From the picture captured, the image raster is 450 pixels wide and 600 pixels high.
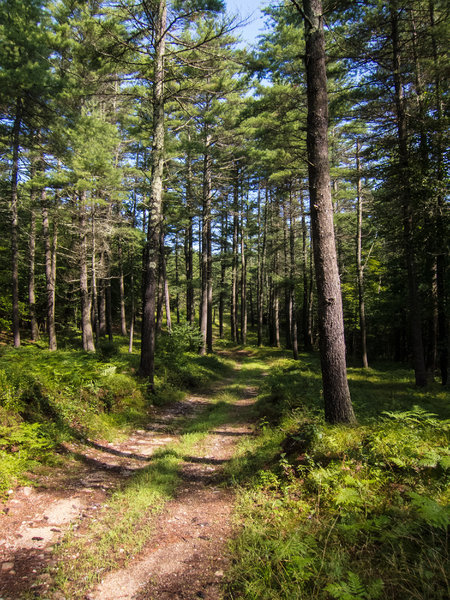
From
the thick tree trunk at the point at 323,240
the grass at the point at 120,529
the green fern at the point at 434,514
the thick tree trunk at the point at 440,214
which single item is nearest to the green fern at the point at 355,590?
the green fern at the point at 434,514

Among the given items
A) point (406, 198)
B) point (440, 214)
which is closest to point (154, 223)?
point (406, 198)

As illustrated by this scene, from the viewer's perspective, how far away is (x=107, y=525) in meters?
3.44

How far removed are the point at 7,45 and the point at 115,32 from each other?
7.26 m

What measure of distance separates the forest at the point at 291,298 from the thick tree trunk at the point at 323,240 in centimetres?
3

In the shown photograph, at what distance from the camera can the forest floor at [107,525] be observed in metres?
2.58

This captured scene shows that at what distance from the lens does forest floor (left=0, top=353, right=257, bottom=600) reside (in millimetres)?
2584

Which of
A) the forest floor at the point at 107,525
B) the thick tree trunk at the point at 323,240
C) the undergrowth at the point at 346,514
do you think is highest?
the thick tree trunk at the point at 323,240

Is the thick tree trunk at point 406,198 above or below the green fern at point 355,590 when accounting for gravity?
above

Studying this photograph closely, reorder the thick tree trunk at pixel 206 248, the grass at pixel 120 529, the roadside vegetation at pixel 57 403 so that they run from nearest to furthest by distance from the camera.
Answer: the grass at pixel 120 529
the roadside vegetation at pixel 57 403
the thick tree trunk at pixel 206 248

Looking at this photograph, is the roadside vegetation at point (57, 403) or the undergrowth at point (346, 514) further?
the roadside vegetation at point (57, 403)

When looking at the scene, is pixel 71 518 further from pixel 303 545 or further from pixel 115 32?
pixel 115 32

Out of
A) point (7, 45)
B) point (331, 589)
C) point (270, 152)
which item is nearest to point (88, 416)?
point (331, 589)

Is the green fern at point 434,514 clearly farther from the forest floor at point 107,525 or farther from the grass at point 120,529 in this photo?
the grass at point 120,529

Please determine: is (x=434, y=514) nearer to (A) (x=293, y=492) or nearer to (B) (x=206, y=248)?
(A) (x=293, y=492)
